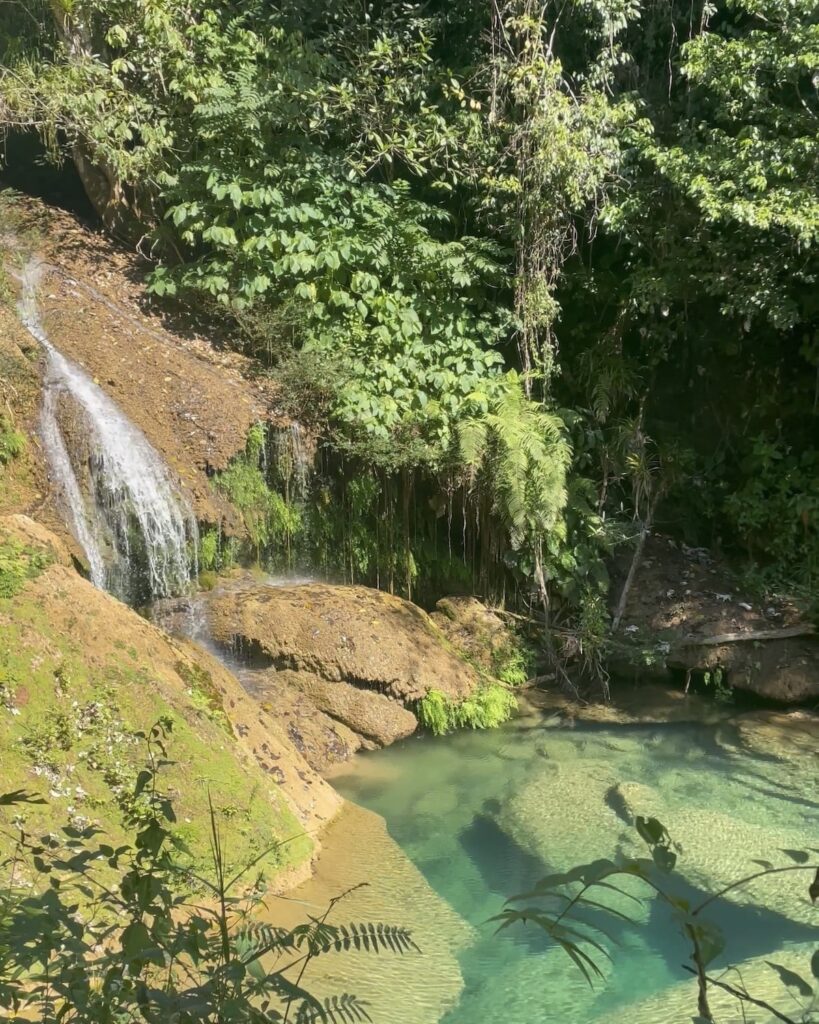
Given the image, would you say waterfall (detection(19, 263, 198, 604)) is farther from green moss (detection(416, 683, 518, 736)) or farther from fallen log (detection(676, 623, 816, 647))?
fallen log (detection(676, 623, 816, 647))

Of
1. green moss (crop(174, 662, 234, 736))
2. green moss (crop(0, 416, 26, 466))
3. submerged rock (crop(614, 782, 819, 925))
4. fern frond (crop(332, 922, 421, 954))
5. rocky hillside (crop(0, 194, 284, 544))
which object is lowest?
submerged rock (crop(614, 782, 819, 925))

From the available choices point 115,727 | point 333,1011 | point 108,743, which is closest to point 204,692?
point 115,727

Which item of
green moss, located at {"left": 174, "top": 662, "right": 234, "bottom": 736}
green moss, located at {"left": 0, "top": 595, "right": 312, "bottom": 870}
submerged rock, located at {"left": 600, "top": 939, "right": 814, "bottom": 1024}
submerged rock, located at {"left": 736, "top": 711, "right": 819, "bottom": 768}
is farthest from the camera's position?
submerged rock, located at {"left": 736, "top": 711, "right": 819, "bottom": 768}

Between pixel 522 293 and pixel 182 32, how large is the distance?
4981mm

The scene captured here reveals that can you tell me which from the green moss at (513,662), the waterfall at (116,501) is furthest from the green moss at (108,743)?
the green moss at (513,662)

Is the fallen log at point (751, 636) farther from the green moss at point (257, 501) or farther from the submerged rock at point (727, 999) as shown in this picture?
the submerged rock at point (727, 999)

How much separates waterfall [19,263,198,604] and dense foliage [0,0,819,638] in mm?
814

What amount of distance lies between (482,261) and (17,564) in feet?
20.9

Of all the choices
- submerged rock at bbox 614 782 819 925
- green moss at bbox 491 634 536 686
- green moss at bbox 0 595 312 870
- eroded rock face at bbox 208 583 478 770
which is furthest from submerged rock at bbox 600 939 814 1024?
green moss at bbox 491 634 536 686

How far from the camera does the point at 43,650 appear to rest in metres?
5.90

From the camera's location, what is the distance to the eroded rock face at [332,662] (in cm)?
846

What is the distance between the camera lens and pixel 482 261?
35.4ft

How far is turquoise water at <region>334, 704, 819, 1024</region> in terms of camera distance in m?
5.19

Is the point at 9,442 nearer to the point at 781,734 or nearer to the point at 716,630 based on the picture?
the point at 716,630
